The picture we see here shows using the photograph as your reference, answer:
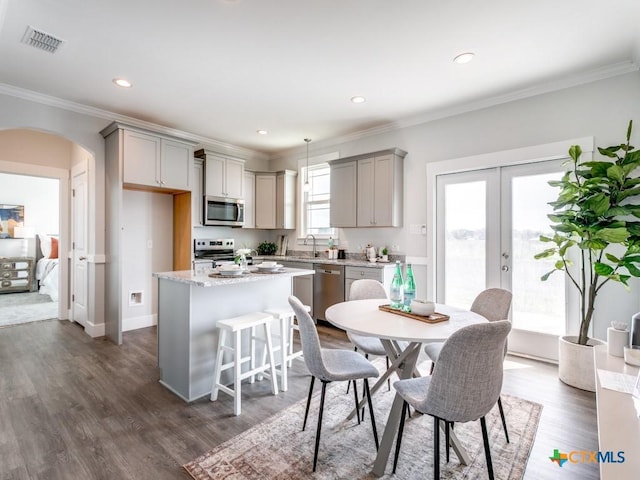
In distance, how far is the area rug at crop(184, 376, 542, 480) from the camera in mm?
1728

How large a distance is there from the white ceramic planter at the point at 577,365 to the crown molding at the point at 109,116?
195 inches

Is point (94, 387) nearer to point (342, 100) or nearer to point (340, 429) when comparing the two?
point (340, 429)

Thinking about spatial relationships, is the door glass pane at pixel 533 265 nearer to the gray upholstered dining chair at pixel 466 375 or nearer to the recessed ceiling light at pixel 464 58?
the recessed ceiling light at pixel 464 58

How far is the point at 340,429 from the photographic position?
2.12 metres

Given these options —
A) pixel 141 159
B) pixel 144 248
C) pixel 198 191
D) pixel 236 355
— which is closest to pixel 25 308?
pixel 144 248

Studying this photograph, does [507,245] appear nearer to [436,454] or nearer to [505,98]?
[505,98]

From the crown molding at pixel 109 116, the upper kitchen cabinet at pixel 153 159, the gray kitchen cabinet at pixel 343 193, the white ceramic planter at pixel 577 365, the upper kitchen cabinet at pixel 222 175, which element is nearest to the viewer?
the white ceramic planter at pixel 577 365

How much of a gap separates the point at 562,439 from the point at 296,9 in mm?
3300

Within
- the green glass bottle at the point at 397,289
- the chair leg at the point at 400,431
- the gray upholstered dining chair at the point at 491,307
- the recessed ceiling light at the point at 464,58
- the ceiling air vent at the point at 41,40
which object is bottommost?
the chair leg at the point at 400,431

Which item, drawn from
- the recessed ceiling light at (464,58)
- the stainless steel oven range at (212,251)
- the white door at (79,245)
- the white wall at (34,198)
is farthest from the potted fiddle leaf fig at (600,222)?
the white wall at (34,198)

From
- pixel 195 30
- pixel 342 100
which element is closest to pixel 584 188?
pixel 342 100

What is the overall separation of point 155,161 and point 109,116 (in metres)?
0.79

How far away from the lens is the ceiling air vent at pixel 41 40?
249 cm

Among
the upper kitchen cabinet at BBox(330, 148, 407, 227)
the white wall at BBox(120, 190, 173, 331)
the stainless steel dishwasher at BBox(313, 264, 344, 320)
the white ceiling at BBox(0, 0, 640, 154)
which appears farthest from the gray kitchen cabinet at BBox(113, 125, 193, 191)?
the stainless steel dishwasher at BBox(313, 264, 344, 320)
